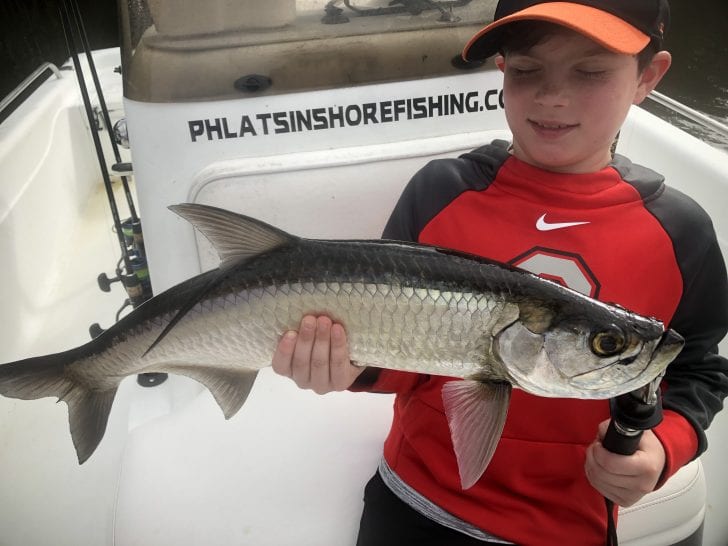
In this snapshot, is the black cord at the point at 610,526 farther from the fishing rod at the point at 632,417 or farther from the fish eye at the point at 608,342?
the fish eye at the point at 608,342

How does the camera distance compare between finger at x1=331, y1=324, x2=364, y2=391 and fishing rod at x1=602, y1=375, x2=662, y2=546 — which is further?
finger at x1=331, y1=324, x2=364, y2=391

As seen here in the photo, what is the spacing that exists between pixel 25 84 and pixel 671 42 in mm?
10156

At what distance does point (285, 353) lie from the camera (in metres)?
1.25

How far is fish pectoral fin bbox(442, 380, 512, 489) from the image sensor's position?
113cm

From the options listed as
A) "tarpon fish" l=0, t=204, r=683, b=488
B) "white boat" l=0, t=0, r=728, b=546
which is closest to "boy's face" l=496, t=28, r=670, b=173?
"tarpon fish" l=0, t=204, r=683, b=488

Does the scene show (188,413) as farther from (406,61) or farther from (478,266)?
(406,61)

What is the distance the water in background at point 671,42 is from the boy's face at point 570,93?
661 cm

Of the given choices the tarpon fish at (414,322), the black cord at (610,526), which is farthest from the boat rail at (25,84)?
the black cord at (610,526)

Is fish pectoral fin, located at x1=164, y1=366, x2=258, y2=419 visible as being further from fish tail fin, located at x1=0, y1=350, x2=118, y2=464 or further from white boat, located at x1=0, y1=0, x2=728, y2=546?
white boat, located at x1=0, y1=0, x2=728, y2=546

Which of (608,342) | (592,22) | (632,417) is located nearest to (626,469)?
(632,417)

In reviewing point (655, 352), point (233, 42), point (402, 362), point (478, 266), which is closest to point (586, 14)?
point (478, 266)

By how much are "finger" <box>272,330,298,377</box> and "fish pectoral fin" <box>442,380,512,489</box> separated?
379 millimetres

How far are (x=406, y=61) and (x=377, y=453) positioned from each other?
53.1 inches

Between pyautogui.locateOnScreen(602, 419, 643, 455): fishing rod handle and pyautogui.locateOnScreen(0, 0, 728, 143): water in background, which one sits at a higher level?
pyautogui.locateOnScreen(602, 419, 643, 455): fishing rod handle
